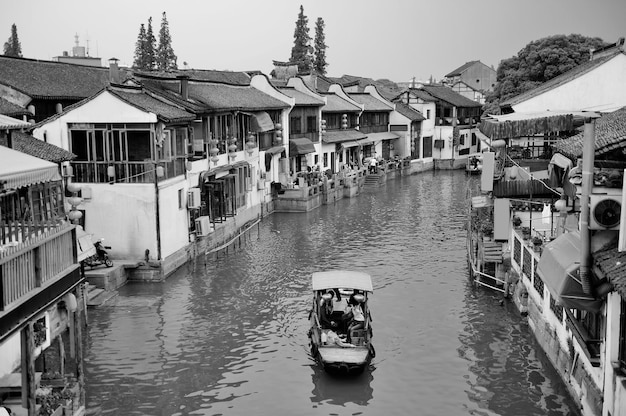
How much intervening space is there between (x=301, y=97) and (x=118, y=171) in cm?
2687

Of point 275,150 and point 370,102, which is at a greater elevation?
point 370,102

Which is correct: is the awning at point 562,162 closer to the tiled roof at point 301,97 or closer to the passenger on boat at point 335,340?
the passenger on boat at point 335,340

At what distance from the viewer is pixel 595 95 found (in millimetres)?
30750

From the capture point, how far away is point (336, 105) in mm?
58812

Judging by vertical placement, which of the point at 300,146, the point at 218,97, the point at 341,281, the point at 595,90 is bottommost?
the point at 341,281

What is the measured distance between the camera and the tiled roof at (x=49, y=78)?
33469 mm

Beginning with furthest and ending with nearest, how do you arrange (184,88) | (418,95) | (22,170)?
(418,95) → (184,88) → (22,170)

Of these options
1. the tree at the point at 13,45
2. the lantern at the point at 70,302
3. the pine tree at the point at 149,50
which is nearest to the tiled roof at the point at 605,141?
the lantern at the point at 70,302

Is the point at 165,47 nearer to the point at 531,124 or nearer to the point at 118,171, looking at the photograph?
the point at 118,171

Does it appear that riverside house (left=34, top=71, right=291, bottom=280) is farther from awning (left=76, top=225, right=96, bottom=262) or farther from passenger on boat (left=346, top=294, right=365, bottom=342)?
passenger on boat (left=346, top=294, right=365, bottom=342)

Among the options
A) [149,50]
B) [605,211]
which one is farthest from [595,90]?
[149,50]

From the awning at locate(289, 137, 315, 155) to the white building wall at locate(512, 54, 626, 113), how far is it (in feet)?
67.0

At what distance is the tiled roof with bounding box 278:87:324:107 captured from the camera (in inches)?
2012

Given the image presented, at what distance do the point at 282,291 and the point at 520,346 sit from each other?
9.26 m
